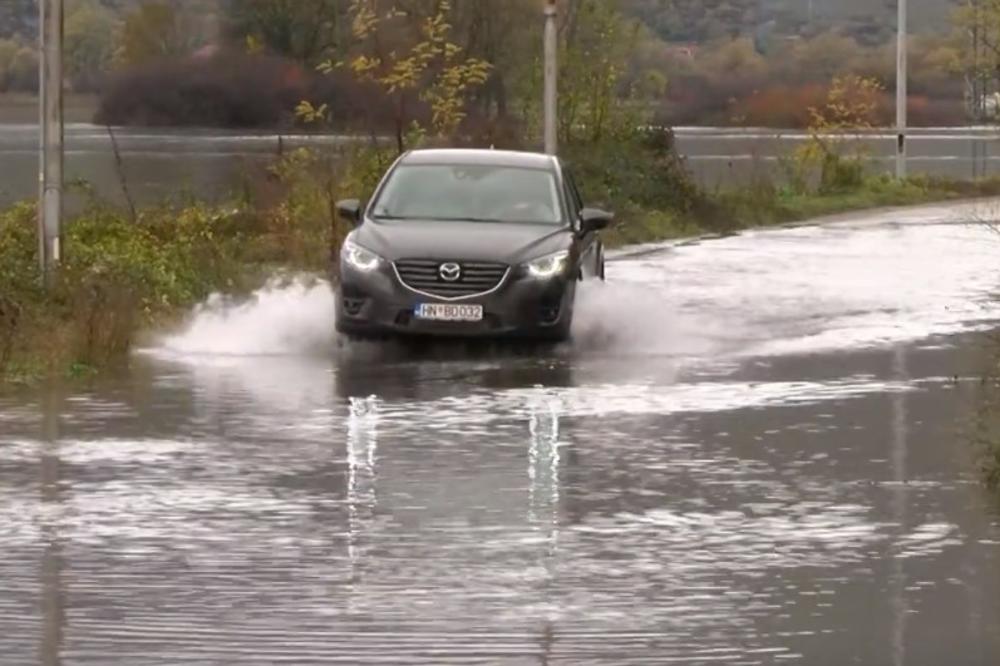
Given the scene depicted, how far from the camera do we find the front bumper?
63.0 feet

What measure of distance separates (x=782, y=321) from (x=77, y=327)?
7020 mm

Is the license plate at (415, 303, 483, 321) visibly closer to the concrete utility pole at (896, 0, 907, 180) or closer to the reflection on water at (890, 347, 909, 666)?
the reflection on water at (890, 347, 909, 666)

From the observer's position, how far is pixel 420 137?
34.1 meters

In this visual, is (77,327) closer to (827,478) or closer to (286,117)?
(827,478)

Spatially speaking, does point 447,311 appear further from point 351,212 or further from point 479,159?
point 479,159

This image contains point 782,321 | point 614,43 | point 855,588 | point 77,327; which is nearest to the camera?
point 855,588

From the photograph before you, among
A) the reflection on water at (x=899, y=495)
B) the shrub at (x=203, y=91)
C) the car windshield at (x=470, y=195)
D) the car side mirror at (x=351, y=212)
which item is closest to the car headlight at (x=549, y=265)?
the car windshield at (x=470, y=195)

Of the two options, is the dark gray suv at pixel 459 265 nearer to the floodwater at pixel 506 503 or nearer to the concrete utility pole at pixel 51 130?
the floodwater at pixel 506 503

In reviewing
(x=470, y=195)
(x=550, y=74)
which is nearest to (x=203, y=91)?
(x=550, y=74)

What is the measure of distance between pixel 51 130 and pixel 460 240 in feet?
12.8

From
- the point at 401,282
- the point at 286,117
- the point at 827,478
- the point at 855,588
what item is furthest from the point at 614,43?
the point at 855,588

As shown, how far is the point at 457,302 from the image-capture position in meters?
19.1

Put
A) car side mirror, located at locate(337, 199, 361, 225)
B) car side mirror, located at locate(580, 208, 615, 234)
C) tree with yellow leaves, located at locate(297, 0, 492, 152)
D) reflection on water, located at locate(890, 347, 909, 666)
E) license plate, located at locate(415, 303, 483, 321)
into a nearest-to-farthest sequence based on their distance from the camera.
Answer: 1. reflection on water, located at locate(890, 347, 909, 666)
2. license plate, located at locate(415, 303, 483, 321)
3. car side mirror, located at locate(337, 199, 361, 225)
4. car side mirror, located at locate(580, 208, 615, 234)
5. tree with yellow leaves, located at locate(297, 0, 492, 152)

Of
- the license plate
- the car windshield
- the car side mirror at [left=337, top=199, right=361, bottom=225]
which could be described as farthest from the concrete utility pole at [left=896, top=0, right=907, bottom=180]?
the license plate
